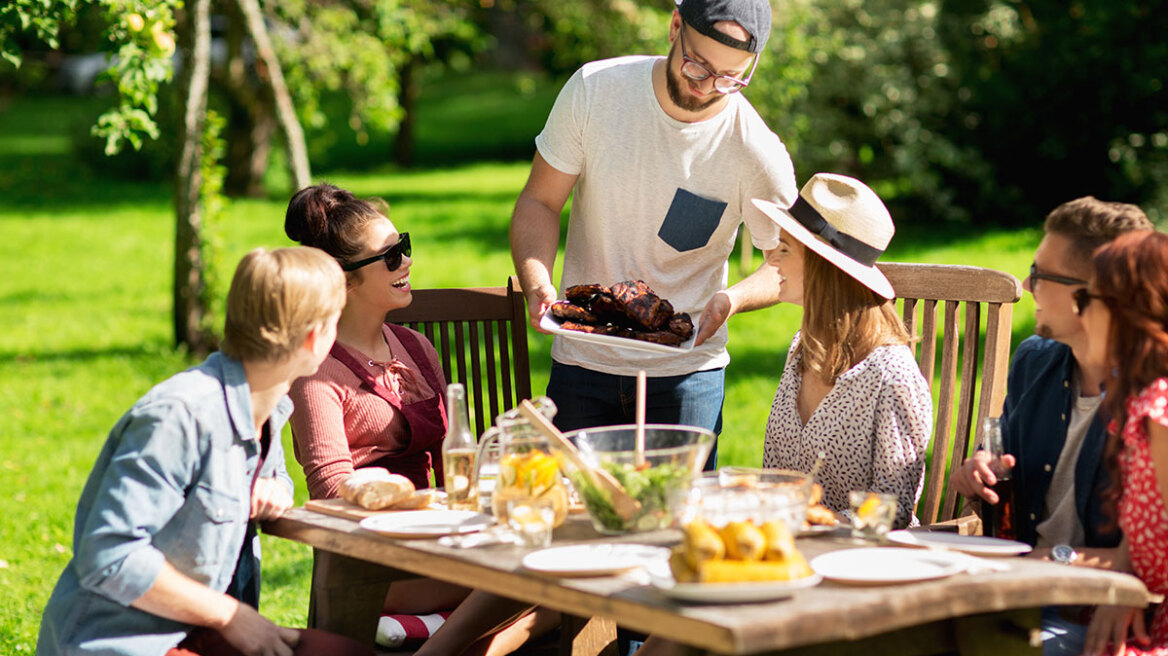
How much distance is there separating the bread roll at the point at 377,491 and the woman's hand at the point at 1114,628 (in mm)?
1552

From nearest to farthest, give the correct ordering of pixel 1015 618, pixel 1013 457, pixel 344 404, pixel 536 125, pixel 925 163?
pixel 1015 618
pixel 1013 457
pixel 344 404
pixel 925 163
pixel 536 125

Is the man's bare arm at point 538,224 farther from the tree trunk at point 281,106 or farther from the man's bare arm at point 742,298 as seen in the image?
the tree trunk at point 281,106

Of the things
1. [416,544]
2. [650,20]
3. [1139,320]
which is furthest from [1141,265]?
[650,20]

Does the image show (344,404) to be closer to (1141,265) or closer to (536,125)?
(1141,265)

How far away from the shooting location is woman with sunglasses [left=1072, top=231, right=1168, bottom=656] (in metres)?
2.54

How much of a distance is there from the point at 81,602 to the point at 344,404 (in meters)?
0.99

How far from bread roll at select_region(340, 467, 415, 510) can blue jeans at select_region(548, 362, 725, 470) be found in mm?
1015

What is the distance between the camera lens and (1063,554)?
279 centimetres

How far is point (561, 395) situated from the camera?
4.07 metres

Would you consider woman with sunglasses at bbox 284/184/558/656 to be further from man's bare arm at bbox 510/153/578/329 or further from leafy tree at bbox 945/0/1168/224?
leafy tree at bbox 945/0/1168/224

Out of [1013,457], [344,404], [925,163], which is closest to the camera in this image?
[1013,457]

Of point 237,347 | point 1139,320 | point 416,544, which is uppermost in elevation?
point 1139,320

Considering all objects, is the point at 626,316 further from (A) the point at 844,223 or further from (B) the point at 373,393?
(B) the point at 373,393

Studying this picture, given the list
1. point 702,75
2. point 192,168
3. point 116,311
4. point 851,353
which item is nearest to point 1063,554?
point 851,353
